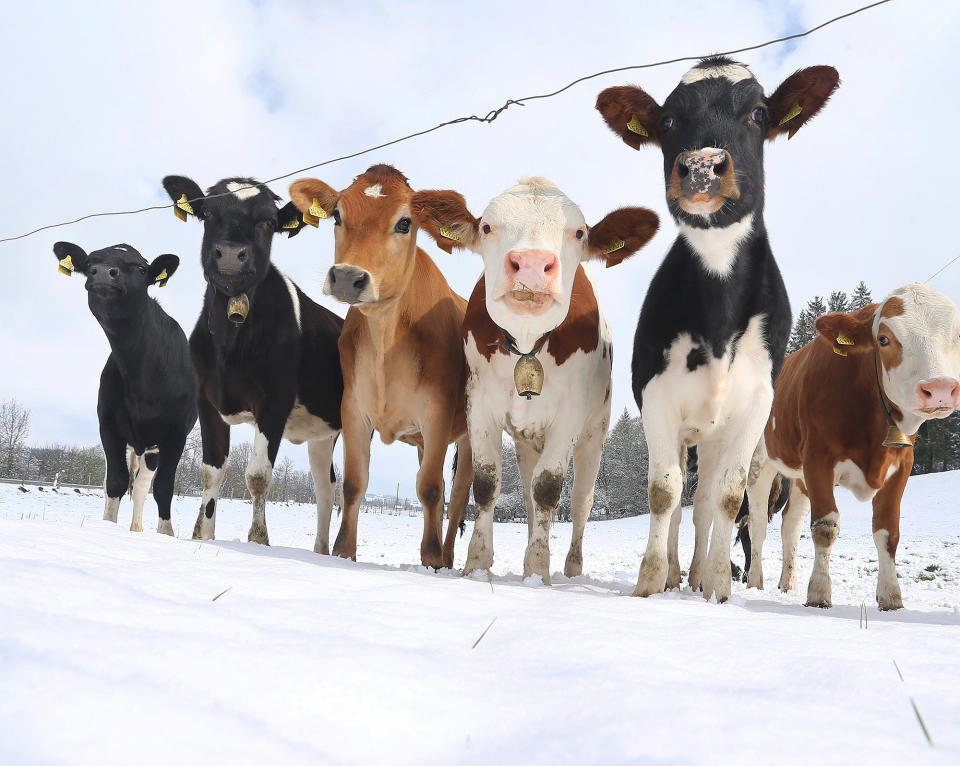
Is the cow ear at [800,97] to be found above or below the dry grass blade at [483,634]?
above

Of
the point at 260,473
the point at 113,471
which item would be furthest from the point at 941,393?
the point at 113,471

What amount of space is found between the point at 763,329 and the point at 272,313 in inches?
149

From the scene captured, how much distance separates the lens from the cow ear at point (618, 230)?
15.8 feet

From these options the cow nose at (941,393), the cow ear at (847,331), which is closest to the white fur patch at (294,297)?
→ the cow ear at (847,331)

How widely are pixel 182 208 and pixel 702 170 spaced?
Answer: 4.31m

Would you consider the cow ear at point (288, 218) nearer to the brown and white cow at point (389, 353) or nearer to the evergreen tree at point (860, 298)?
the brown and white cow at point (389, 353)

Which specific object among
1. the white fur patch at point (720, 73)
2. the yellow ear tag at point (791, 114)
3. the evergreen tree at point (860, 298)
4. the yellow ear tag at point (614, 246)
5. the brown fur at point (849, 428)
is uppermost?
the evergreen tree at point (860, 298)

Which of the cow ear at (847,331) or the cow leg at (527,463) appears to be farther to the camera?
the cow leg at (527,463)

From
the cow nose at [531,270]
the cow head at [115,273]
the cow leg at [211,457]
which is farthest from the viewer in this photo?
the cow head at [115,273]

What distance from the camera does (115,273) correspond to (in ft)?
21.8

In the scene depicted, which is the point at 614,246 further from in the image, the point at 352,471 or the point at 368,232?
the point at 352,471

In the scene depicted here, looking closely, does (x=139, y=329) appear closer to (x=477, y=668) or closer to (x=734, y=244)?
(x=734, y=244)

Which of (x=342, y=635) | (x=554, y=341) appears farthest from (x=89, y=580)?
(x=554, y=341)

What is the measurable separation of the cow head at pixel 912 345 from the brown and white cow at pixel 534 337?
1799 millimetres
